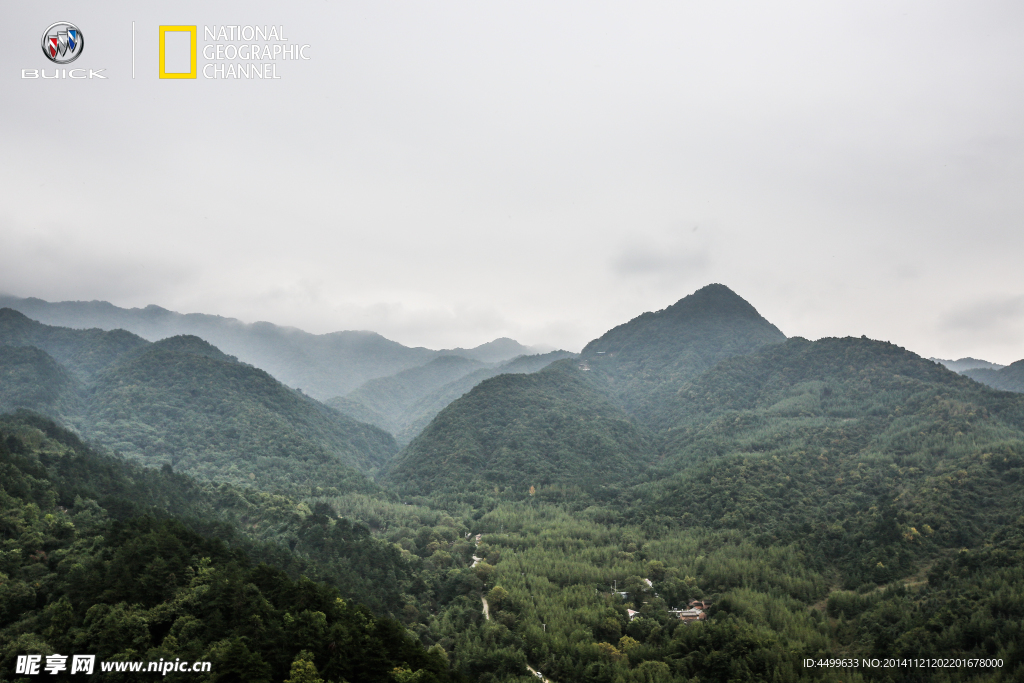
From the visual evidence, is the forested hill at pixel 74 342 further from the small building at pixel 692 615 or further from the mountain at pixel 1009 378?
the mountain at pixel 1009 378

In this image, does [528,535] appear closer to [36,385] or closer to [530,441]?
[530,441]

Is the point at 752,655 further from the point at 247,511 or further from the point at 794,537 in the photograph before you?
the point at 247,511

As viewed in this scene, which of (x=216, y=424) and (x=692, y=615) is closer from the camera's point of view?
(x=692, y=615)

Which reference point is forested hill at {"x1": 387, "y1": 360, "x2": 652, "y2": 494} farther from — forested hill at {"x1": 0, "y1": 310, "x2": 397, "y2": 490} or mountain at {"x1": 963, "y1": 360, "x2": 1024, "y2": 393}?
mountain at {"x1": 963, "y1": 360, "x2": 1024, "y2": 393}

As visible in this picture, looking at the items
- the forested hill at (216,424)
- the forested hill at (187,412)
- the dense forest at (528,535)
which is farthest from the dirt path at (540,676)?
the forested hill at (216,424)

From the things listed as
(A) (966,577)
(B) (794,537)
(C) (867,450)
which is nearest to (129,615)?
(A) (966,577)

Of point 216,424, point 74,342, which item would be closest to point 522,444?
point 216,424

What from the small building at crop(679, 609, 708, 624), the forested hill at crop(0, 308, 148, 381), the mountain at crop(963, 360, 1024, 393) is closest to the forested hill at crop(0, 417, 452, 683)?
the small building at crop(679, 609, 708, 624)
